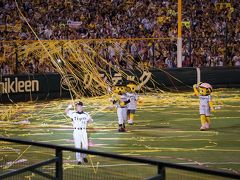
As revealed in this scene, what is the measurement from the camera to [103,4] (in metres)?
31.0

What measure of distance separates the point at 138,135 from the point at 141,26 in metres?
15.0

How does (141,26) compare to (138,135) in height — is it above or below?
above

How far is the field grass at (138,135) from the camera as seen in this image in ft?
40.3

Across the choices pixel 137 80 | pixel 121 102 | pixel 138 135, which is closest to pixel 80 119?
pixel 138 135

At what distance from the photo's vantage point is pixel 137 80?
95.3 ft

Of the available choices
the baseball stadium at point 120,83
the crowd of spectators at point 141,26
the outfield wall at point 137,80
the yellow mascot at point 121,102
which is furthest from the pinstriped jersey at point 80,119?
the crowd of spectators at point 141,26

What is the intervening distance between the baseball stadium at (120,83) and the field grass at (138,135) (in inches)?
1.3

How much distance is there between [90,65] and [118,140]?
35.1 feet

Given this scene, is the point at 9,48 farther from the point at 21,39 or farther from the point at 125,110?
the point at 125,110

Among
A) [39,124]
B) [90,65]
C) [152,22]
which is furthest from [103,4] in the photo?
[39,124]

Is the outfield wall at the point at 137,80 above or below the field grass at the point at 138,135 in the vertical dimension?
above

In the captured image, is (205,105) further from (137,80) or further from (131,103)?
(137,80)

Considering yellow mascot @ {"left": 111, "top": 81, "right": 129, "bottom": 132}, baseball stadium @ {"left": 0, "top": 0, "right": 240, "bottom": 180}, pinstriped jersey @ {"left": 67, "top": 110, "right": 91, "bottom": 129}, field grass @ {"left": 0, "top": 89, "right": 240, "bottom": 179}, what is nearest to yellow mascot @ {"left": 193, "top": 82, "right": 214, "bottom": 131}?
baseball stadium @ {"left": 0, "top": 0, "right": 240, "bottom": 180}

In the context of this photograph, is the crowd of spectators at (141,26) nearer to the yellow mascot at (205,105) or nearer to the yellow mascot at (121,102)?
the yellow mascot at (121,102)
